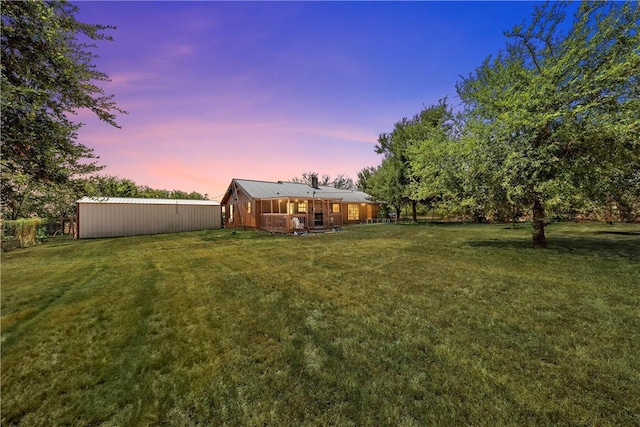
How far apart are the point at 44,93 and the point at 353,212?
28096 millimetres

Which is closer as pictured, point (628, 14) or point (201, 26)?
point (628, 14)

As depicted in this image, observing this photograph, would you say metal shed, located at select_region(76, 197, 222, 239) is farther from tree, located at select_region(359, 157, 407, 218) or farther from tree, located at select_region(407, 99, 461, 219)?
tree, located at select_region(407, 99, 461, 219)

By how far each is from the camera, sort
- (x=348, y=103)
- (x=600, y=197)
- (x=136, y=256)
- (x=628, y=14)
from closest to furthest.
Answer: (x=628, y=14) < (x=600, y=197) < (x=136, y=256) < (x=348, y=103)

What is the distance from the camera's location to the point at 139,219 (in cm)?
2178

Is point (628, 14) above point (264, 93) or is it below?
below

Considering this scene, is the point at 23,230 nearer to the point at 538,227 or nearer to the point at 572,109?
the point at 538,227

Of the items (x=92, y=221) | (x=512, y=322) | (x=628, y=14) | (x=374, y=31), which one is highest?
(x=374, y=31)

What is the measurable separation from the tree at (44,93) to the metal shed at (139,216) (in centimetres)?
1566

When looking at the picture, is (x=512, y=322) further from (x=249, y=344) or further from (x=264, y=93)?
(x=264, y=93)

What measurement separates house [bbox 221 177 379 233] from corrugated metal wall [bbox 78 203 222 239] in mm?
2913

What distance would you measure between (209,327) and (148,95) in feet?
48.2

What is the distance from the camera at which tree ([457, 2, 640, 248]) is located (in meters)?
8.17

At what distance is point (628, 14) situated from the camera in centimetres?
829

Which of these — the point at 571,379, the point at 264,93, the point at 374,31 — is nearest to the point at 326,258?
the point at 571,379
